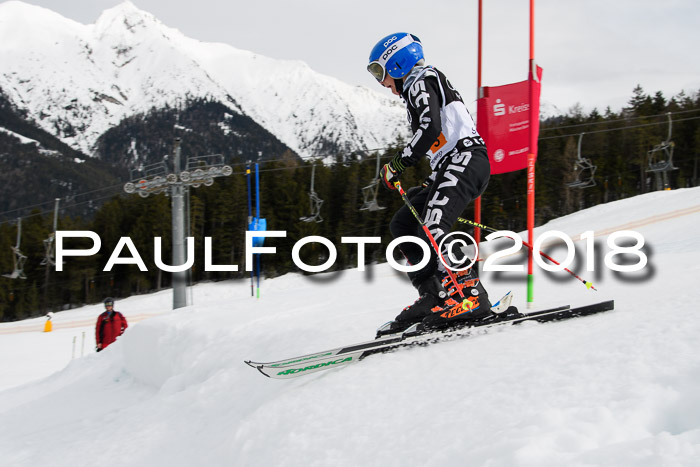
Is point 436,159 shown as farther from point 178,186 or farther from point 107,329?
point 178,186

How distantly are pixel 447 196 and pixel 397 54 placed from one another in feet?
3.27

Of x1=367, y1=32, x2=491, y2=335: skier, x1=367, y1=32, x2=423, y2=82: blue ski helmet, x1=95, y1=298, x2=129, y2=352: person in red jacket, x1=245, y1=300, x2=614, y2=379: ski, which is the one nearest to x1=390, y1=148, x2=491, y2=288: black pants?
x1=367, y1=32, x2=491, y2=335: skier

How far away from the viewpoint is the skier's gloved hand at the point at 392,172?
3.50 metres

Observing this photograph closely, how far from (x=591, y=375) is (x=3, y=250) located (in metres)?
60.6

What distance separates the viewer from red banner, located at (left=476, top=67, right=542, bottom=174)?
514cm

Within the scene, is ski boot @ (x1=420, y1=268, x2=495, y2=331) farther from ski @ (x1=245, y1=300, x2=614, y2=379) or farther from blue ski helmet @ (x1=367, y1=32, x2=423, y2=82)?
blue ski helmet @ (x1=367, y1=32, x2=423, y2=82)

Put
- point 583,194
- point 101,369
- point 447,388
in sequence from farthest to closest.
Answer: point 583,194 → point 101,369 → point 447,388

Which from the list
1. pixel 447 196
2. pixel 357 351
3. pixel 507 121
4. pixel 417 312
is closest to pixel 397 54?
pixel 447 196

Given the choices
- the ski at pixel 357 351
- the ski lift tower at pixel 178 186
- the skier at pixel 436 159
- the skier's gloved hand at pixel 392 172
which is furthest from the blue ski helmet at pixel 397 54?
the ski lift tower at pixel 178 186

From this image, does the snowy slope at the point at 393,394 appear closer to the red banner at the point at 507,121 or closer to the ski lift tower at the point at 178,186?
the red banner at the point at 507,121

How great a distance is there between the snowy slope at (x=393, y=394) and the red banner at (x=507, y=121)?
4.55ft

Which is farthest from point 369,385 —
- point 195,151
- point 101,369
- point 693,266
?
point 195,151

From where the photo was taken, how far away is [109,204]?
54.4m

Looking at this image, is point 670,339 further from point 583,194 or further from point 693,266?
point 583,194
